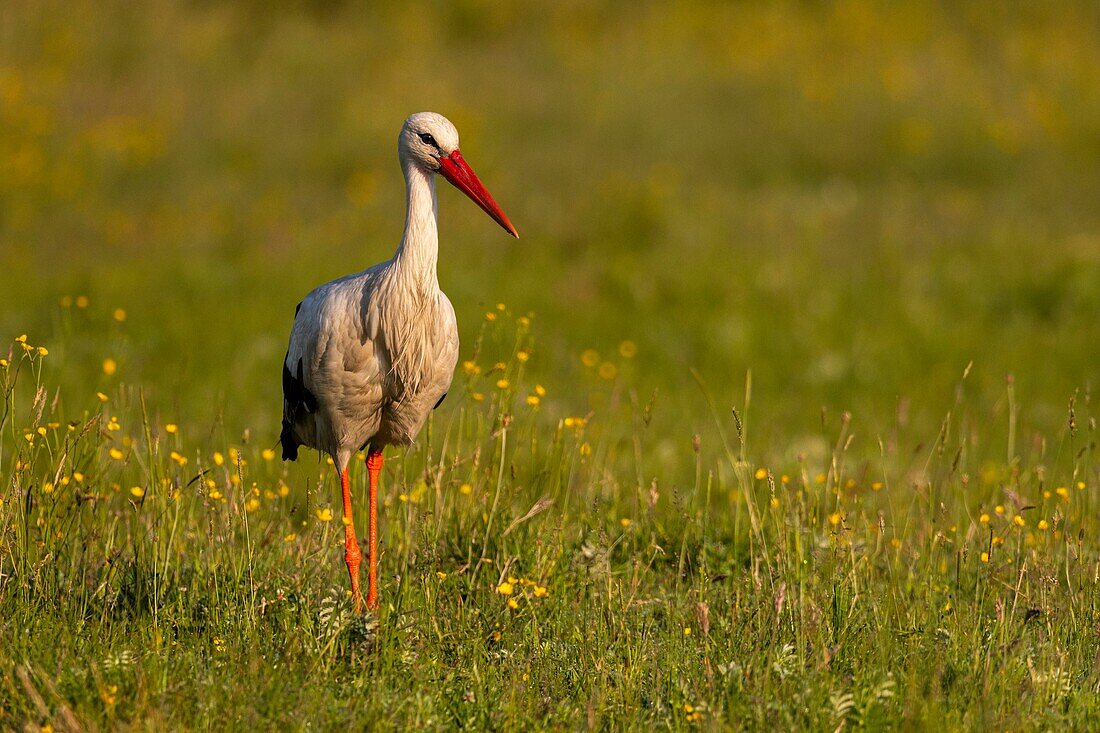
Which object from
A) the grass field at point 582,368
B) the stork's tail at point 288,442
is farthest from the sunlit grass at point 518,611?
the stork's tail at point 288,442

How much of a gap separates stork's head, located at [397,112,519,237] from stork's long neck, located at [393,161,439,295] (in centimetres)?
5

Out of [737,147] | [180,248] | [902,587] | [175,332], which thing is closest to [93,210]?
[180,248]

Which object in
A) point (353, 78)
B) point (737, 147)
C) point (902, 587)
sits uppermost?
point (353, 78)

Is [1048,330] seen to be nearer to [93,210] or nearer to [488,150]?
[488,150]

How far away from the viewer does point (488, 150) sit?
13.4 m

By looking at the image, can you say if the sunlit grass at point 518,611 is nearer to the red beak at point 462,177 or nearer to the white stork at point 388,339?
the white stork at point 388,339

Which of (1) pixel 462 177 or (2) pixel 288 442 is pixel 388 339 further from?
(2) pixel 288 442

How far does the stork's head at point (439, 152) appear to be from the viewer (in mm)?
3773

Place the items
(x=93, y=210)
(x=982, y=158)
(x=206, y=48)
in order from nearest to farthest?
(x=93, y=210) < (x=982, y=158) < (x=206, y=48)

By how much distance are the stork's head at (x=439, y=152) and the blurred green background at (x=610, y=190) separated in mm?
1616

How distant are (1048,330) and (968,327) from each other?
0.59m

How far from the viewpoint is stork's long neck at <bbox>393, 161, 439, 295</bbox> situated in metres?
3.76

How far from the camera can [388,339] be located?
391 cm

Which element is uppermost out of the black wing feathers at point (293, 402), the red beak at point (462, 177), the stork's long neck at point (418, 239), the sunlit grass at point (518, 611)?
the red beak at point (462, 177)
